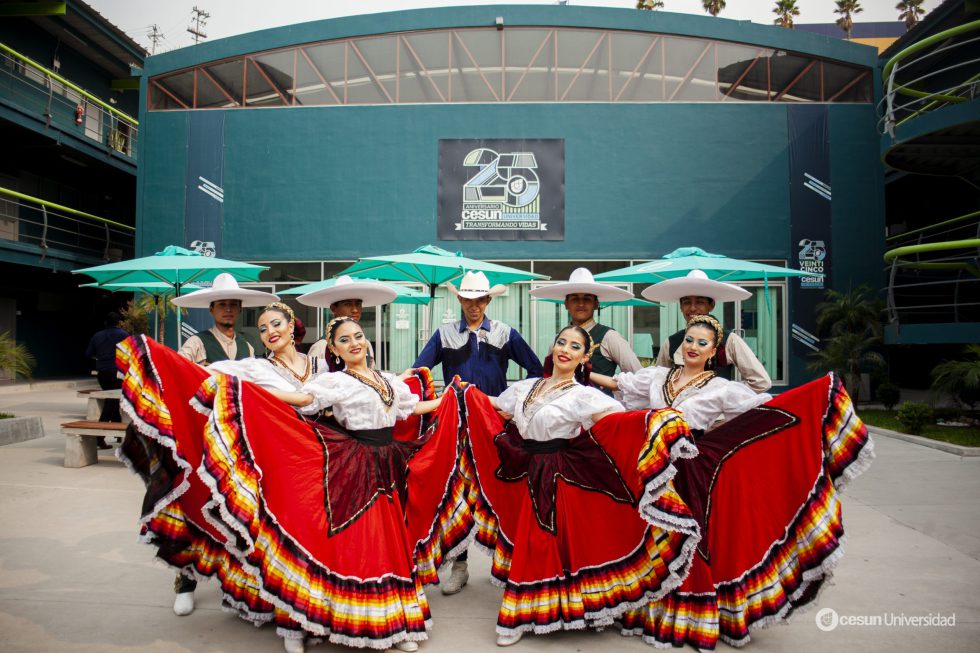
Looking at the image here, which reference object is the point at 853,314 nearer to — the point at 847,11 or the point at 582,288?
the point at 582,288

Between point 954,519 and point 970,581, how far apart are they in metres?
1.66

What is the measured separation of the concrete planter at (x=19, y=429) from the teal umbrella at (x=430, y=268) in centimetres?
505

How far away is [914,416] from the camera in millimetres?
9531

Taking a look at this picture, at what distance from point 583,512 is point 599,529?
120 mm

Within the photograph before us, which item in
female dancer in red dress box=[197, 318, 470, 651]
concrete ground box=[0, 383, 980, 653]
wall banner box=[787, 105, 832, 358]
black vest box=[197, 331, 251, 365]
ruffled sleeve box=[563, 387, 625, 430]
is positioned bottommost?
concrete ground box=[0, 383, 980, 653]

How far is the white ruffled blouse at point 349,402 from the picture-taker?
11.8 ft

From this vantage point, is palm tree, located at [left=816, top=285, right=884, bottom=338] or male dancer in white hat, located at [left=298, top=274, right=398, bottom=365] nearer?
male dancer in white hat, located at [left=298, top=274, right=398, bottom=365]

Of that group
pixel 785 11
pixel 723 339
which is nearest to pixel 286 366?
pixel 723 339

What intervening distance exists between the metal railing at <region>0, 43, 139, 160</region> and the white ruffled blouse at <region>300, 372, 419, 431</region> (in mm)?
16220

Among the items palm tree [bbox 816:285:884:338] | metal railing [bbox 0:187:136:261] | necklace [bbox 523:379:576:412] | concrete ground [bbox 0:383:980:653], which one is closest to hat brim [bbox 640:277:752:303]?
necklace [bbox 523:379:576:412]

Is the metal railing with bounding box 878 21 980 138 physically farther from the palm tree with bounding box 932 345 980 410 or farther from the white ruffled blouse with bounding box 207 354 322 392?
the white ruffled blouse with bounding box 207 354 322 392

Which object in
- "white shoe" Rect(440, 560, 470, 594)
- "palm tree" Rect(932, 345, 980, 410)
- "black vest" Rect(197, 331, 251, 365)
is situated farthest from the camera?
"palm tree" Rect(932, 345, 980, 410)

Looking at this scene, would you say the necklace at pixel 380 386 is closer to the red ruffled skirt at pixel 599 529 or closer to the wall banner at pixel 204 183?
the red ruffled skirt at pixel 599 529

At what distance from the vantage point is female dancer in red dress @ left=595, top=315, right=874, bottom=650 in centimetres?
333
